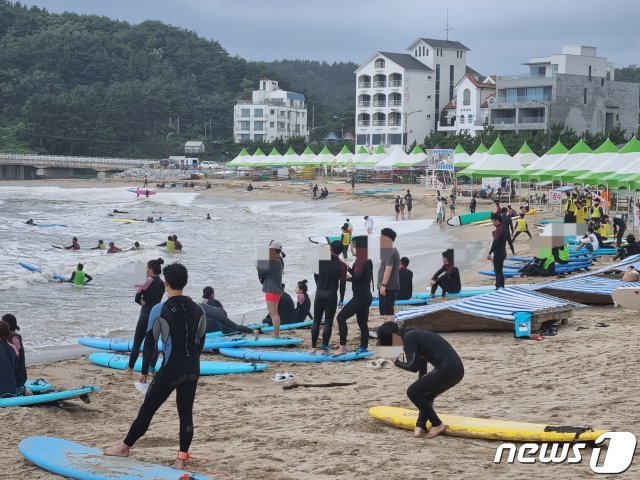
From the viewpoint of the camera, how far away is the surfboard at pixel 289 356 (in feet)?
35.5

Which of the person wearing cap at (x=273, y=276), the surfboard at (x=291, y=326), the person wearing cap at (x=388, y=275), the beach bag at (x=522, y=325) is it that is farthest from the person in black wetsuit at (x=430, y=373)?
the surfboard at (x=291, y=326)

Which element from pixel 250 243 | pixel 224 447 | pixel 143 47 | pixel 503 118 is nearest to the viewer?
pixel 224 447

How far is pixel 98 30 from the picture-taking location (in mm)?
149125

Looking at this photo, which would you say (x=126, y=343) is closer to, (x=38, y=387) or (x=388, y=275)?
(x=38, y=387)

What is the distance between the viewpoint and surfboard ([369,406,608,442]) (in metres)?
6.32

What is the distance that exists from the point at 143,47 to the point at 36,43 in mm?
22561

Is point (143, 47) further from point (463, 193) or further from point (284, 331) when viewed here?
point (284, 331)

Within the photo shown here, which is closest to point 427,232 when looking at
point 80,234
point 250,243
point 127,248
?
point 250,243

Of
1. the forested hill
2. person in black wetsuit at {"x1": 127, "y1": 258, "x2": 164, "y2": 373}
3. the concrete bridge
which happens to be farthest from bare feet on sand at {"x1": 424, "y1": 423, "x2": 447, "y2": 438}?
the forested hill

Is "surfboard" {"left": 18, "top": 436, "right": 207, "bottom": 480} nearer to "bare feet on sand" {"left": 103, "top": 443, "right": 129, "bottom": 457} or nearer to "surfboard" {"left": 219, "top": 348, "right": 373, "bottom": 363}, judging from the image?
"bare feet on sand" {"left": 103, "top": 443, "right": 129, "bottom": 457}

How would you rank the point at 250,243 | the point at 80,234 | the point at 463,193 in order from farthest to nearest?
the point at 463,193
the point at 80,234
the point at 250,243

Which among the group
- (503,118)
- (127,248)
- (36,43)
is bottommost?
(127,248)

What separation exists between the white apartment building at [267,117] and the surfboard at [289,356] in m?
99.3

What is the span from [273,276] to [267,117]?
333ft
